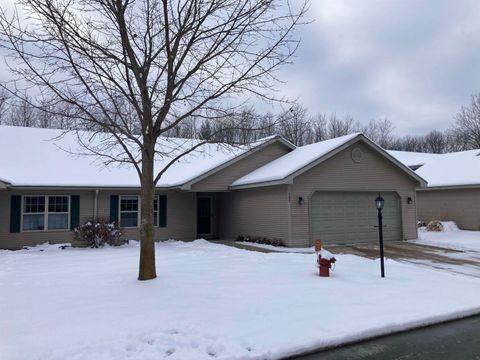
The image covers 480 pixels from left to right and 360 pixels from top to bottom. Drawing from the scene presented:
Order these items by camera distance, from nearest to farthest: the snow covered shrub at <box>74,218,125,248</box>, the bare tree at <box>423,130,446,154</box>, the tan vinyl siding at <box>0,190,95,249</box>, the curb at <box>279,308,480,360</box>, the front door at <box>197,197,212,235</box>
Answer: the curb at <box>279,308,480,360</box>, the snow covered shrub at <box>74,218,125,248</box>, the tan vinyl siding at <box>0,190,95,249</box>, the front door at <box>197,197,212,235</box>, the bare tree at <box>423,130,446,154</box>

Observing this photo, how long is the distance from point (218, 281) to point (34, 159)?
12.2 m

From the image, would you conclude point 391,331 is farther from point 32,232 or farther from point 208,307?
point 32,232

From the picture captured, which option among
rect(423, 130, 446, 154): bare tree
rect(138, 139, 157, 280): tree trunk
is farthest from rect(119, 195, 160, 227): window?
rect(423, 130, 446, 154): bare tree

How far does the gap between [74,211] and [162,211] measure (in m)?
3.61

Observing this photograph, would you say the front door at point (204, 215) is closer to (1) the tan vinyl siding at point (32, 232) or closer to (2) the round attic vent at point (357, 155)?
(1) the tan vinyl siding at point (32, 232)

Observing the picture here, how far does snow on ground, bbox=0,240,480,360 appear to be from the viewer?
5328 mm

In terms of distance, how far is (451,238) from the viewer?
754 inches

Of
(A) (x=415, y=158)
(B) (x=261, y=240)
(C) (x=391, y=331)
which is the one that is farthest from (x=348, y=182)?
(A) (x=415, y=158)

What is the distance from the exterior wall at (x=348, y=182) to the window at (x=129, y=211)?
6748 mm

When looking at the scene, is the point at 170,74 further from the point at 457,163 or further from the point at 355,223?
the point at 457,163

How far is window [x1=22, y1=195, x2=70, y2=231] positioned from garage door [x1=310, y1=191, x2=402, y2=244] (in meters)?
9.74

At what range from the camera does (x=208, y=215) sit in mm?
20688

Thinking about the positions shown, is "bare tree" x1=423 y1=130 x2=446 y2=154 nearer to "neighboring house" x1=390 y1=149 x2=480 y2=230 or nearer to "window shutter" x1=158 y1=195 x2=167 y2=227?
"neighboring house" x1=390 y1=149 x2=480 y2=230

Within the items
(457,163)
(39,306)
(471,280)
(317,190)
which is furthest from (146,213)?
(457,163)
